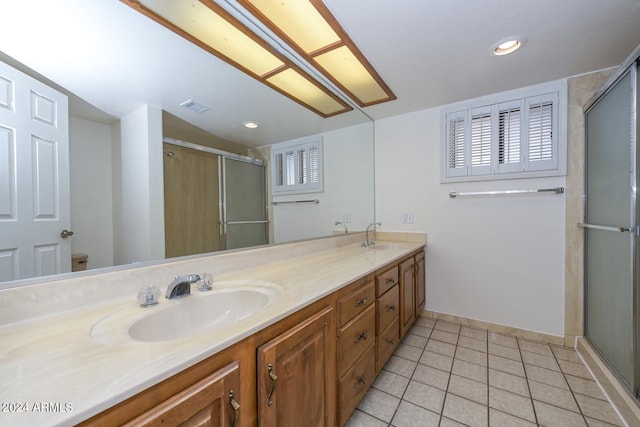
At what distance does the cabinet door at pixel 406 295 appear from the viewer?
1.87 m

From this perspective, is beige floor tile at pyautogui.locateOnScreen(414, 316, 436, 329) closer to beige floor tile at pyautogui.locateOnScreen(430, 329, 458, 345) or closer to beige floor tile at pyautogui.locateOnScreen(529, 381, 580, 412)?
beige floor tile at pyautogui.locateOnScreen(430, 329, 458, 345)

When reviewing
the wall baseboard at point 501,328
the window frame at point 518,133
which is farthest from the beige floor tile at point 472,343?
the window frame at point 518,133

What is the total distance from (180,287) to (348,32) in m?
1.58

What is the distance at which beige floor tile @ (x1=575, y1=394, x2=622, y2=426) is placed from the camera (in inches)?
50.5

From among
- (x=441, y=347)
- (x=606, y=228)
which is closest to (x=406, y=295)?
(x=441, y=347)

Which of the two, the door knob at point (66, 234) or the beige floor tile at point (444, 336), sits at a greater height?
the door knob at point (66, 234)

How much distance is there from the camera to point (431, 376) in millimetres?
1636

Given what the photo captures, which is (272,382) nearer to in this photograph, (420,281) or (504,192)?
(420,281)

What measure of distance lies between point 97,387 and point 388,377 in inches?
65.5

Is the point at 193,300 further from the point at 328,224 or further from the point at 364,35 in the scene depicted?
the point at 364,35

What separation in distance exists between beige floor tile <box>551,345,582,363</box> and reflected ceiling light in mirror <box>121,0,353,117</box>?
267cm

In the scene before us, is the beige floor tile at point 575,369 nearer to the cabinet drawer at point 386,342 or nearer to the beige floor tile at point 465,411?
the beige floor tile at point 465,411

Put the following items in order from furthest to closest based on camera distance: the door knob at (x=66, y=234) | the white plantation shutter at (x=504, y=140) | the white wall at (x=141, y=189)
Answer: the white plantation shutter at (x=504, y=140) < the white wall at (x=141, y=189) < the door knob at (x=66, y=234)

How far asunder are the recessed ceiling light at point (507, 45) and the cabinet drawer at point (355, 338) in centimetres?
176
